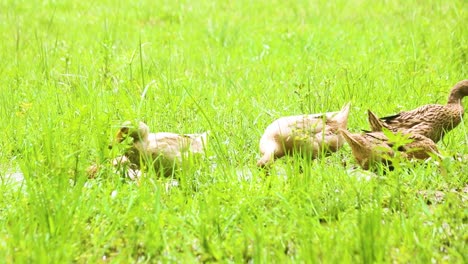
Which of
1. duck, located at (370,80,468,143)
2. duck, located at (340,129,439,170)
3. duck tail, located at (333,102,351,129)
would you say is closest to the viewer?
duck, located at (340,129,439,170)

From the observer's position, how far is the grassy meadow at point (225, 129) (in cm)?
315

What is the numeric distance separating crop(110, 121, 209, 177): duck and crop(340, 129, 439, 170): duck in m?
0.90

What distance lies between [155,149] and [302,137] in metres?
0.81

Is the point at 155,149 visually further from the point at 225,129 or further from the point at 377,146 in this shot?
the point at 377,146

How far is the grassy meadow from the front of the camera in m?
3.15

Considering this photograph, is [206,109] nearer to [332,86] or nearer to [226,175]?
[332,86]

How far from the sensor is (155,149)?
3.89 metres

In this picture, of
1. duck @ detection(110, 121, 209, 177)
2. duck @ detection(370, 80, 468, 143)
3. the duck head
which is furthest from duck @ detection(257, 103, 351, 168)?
the duck head

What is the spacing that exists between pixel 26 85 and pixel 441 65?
→ 146 inches

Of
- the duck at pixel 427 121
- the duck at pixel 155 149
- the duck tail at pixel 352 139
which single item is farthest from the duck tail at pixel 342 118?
the duck at pixel 155 149

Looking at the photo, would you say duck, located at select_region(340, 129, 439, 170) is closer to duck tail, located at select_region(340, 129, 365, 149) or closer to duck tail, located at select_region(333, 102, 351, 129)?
duck tail, located at select_region(340, 129, 365, 149)

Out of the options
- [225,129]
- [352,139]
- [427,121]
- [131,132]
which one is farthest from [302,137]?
[225,129]

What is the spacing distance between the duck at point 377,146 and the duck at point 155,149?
90 cm

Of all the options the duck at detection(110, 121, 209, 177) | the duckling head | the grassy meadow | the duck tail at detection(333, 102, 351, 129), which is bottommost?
the grassy meadow
